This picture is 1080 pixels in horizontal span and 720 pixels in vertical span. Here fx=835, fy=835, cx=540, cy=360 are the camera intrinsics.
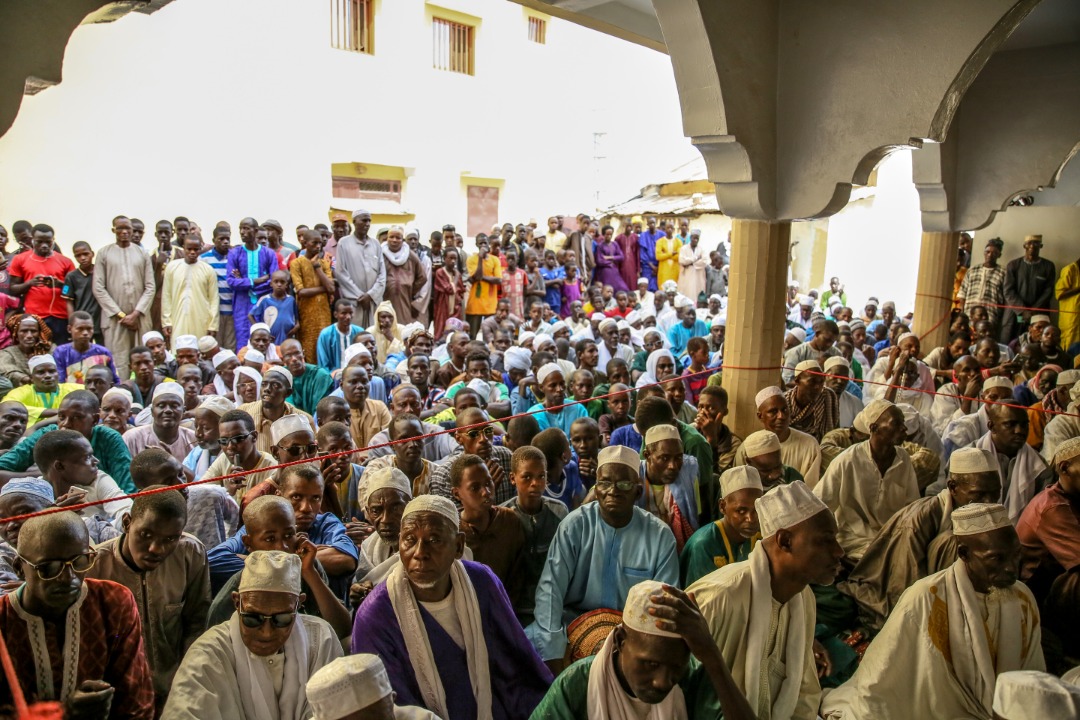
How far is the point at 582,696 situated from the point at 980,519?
67.1 inches

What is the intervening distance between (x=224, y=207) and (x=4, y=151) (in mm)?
3118

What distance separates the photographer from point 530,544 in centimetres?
414

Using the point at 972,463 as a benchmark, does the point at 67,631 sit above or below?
below

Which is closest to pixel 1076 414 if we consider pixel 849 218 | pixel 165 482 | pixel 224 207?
pixel 165 482

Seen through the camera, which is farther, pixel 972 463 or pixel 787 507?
pixel 972 463

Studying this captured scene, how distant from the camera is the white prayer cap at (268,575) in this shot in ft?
9.02

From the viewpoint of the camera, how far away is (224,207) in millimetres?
12875

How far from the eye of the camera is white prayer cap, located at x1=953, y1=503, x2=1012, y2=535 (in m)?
3.14

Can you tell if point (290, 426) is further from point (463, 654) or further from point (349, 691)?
point (349, 691)

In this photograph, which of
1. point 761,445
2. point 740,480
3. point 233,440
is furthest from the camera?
point 233,440

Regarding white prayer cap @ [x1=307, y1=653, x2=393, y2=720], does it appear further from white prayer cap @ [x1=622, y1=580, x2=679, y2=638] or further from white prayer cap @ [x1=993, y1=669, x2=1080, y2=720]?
white prayer cap @ [x1=993, y1=669, x2=1080, y2=720]

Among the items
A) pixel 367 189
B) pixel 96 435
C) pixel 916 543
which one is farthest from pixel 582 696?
pixel 367 189

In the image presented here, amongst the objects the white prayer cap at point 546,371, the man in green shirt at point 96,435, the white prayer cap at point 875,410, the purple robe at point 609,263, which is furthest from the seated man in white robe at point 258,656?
the purple robe at point 609,263

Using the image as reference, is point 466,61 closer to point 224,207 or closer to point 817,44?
point 224,207
